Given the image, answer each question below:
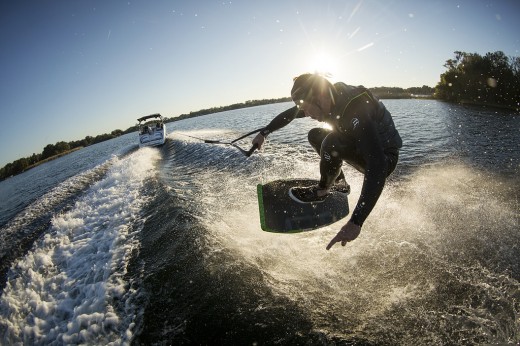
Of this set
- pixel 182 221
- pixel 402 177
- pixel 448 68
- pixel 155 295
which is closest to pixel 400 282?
pixel 155 295

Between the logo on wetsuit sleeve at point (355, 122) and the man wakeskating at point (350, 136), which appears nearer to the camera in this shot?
the man wakeskating at point (350, 136)

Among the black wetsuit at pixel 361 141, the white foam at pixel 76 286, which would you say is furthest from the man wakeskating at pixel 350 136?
the white foam at pixel 76 286

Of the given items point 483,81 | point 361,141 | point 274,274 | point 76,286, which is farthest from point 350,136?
point 483,81

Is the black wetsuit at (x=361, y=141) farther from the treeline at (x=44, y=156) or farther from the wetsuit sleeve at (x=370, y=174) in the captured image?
the treeline at (x=44, y=156)

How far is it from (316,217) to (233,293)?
192 cm

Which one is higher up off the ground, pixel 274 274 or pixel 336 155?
pixel 336 155

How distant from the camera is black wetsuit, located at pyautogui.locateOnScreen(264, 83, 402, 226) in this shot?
8.55ft

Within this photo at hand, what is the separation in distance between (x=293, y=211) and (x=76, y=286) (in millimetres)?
4447

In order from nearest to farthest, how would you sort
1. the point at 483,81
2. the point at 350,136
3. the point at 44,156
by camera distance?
the point at 350,136 → the point at 483,81 → the point at 44,156

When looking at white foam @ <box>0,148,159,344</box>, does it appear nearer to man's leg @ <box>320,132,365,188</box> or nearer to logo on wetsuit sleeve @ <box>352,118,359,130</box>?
man's leg @ <box>320,132,365,188</box>

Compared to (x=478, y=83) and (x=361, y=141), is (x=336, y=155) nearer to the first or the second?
(x=361, y=141)

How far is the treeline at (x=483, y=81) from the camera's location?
44875 mm

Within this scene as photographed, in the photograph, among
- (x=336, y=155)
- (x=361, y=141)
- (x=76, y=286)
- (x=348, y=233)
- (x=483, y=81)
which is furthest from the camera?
(x=483, y=81)

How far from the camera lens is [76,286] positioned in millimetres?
4957
